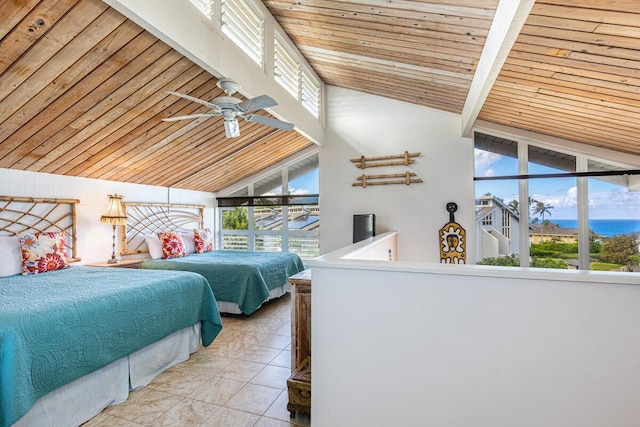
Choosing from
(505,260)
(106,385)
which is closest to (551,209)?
(505,260)

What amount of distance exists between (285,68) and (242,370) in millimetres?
3365

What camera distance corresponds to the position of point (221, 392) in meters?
2.41

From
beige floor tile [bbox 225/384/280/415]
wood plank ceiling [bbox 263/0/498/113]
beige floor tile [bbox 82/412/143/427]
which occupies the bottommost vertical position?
beige floor tile [bbox 82/412/143/427]

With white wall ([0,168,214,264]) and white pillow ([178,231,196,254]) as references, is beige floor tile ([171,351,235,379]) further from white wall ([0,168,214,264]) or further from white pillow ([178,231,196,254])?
white pillow ([178,231,196,254])

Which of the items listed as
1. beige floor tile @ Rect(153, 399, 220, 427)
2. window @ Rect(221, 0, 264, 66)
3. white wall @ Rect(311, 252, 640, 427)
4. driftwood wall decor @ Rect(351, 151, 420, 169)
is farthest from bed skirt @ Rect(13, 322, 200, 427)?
driftwood wall decor @ Rect(351, 151, 420, 169)

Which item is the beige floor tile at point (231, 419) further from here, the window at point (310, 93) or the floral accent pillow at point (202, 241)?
the window at point (310, 93)

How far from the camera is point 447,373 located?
1506mm

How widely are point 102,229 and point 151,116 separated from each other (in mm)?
2051

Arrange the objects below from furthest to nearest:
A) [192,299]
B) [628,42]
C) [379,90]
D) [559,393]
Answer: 1. [379,90]
2. [192,299]
3. [628,42]
4. [559,393]

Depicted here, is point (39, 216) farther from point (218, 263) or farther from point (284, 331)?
point (284, 331)

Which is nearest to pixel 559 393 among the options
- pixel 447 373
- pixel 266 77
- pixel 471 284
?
pixel 447 373

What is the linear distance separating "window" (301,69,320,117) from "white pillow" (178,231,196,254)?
9.39ft

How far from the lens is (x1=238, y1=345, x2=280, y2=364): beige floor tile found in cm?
297

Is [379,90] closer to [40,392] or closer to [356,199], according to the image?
[356,199]
